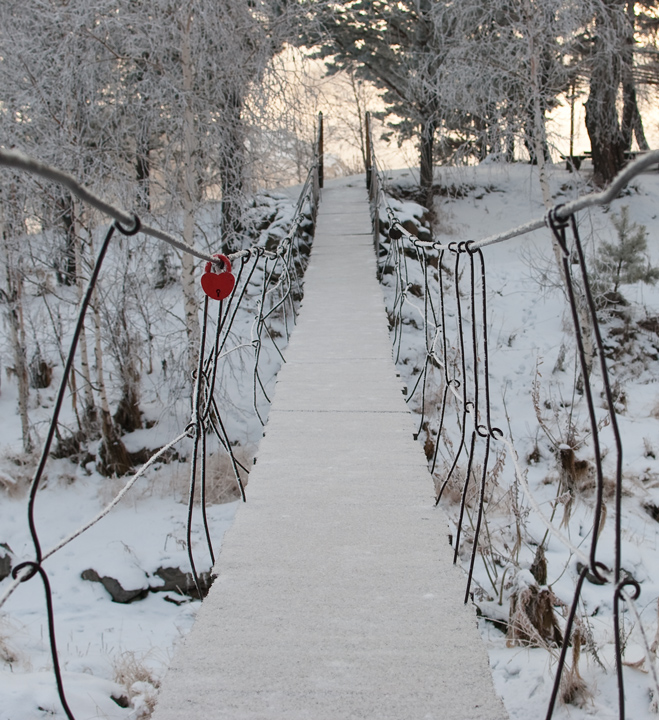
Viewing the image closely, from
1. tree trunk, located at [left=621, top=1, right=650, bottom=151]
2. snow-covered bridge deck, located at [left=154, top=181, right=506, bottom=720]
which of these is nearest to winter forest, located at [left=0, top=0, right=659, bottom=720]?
tree trunk, located at [left=621, top=1, right=650, bottom=151]

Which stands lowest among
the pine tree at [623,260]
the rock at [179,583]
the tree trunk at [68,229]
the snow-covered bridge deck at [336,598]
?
the rock at [179,583]

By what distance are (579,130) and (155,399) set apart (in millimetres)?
19705

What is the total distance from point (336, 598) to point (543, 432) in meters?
5.58

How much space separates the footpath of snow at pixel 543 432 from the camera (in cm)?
283

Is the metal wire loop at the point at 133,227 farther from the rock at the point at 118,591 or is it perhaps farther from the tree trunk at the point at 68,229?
the tree trunk at the point at 68,229

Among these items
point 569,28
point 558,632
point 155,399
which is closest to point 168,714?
point 558,632

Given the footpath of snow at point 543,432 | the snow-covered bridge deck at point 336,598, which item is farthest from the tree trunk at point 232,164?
the snow-covered bridge deck at point 336,598

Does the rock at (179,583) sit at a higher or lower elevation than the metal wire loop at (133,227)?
lower

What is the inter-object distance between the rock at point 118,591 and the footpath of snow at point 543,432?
8.63ft

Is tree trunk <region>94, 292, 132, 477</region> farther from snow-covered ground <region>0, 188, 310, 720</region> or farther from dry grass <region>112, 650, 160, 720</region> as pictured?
dry grass <region>112, 650, 160, 720</region>

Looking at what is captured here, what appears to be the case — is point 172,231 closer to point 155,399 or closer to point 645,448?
point 155,399

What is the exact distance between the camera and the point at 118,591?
4875mm

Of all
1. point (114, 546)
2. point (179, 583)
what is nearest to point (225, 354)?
point (179, 583)

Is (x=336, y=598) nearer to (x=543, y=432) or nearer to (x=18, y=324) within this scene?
(x=543, y=432)
